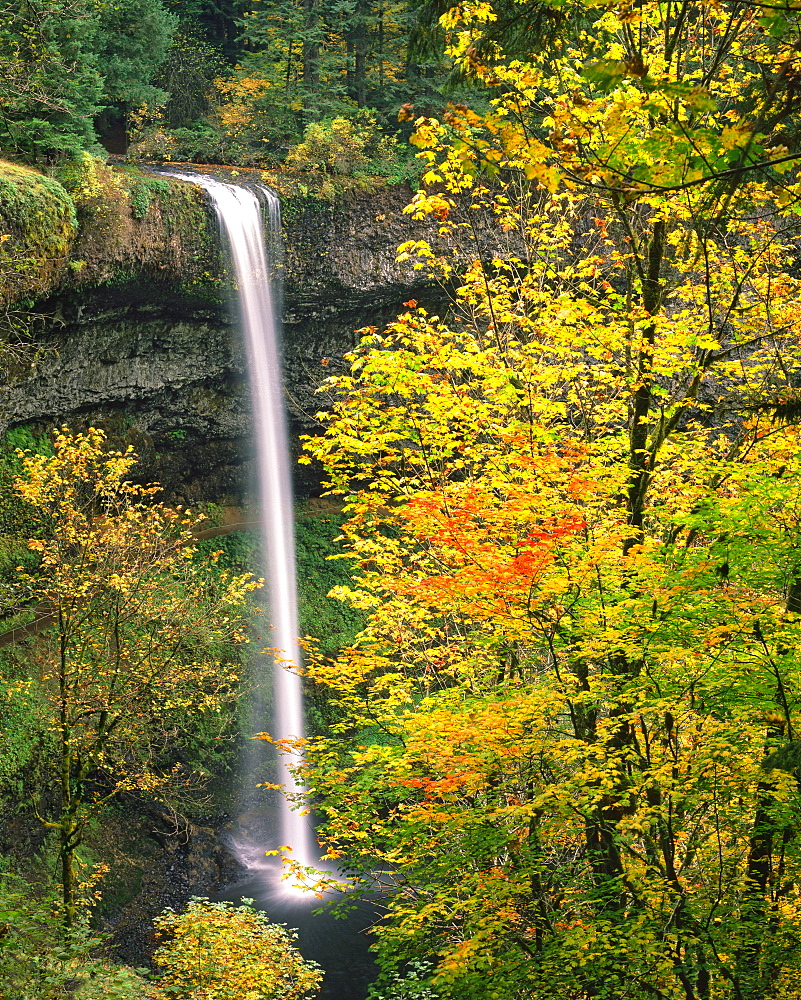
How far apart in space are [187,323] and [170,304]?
76 cm

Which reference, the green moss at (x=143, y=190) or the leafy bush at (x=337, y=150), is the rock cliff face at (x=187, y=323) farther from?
the leafy bush at (x=337, y=150)

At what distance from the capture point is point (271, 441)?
782 inches

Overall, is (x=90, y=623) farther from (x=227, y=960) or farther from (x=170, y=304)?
(x=170, y=304)

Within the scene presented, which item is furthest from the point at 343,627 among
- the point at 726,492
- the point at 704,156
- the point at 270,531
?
the point at 704,156

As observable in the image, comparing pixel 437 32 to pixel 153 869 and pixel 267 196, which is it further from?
pixel 153 869

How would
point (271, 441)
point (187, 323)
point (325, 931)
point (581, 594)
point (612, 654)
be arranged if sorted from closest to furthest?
point (612, 654) → point (581, 594) → point (325, 931) → point (187, 323) → point (271, 441)

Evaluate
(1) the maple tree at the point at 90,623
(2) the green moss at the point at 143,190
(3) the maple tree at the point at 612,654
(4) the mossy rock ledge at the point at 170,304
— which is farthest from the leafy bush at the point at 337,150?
(3) the maple tree at the point at 612,654

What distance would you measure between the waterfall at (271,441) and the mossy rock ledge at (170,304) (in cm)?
40

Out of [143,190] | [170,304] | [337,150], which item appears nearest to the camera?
[143,190]

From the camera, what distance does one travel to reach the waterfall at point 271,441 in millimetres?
17453

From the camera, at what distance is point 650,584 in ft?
17.3

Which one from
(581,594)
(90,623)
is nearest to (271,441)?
(90,623)

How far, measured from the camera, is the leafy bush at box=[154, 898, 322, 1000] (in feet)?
27.7

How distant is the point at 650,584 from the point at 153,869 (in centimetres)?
1270
